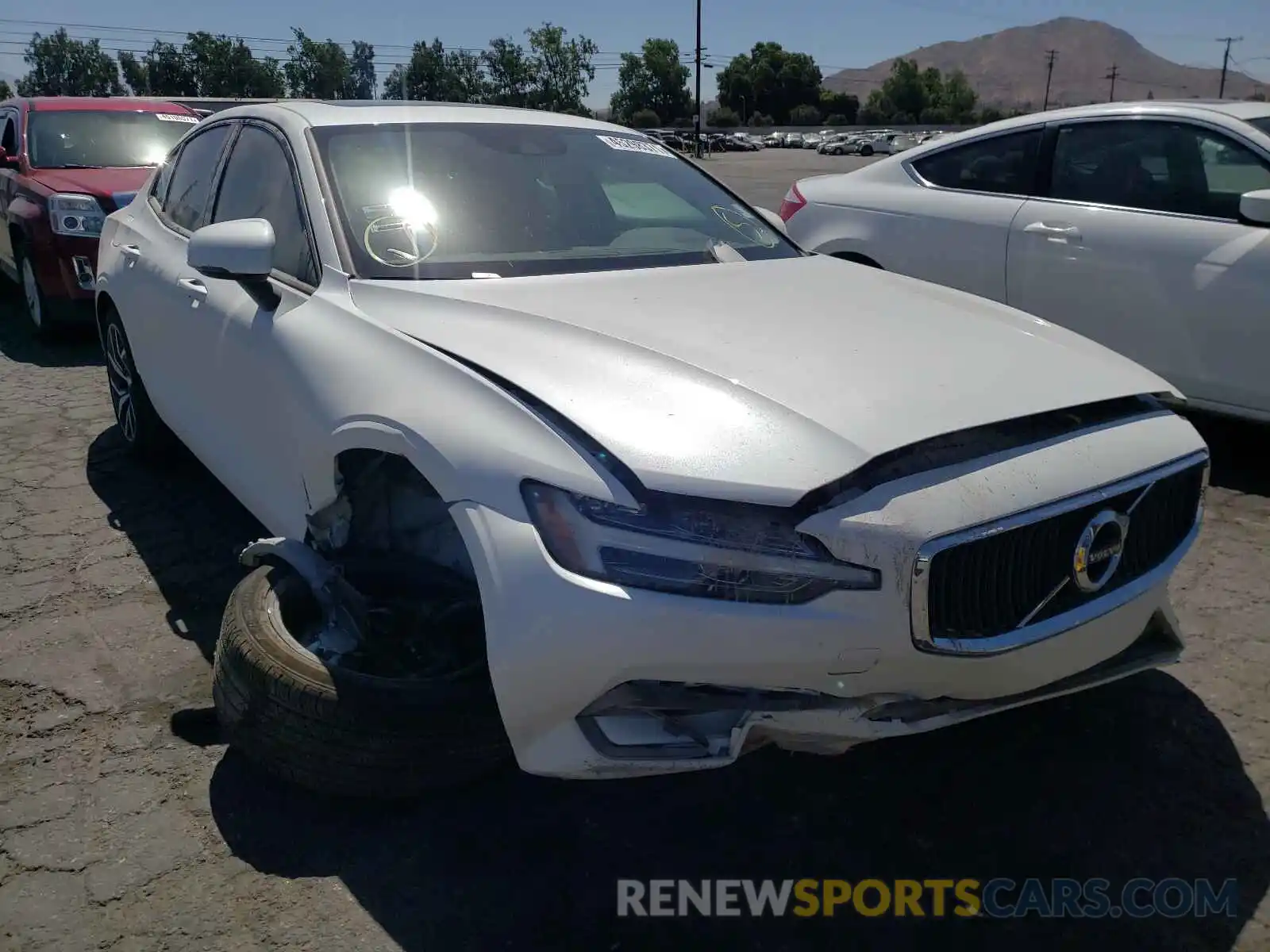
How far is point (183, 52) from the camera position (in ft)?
302

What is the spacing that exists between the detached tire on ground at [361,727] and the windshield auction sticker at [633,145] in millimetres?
2204

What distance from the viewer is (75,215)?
6906 mm

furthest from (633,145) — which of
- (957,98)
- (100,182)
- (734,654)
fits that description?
(957,98)

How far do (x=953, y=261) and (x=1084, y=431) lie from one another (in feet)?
11.0

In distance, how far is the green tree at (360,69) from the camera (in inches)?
3777

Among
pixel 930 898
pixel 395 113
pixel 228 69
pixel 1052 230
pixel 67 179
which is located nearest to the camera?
pixel 930 898

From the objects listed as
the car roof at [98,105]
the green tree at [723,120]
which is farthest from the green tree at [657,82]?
the car roof at [98,105]

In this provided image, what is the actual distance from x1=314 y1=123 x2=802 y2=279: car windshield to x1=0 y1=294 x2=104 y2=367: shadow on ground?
465cm

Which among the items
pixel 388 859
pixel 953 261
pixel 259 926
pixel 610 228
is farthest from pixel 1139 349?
pixel 259 926

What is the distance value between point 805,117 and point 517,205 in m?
117

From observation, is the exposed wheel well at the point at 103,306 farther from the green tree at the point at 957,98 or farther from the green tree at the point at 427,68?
the green tree at the point at 957,98

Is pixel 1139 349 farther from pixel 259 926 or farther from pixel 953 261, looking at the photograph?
pixel 259 926

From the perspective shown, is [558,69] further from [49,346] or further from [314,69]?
[49,346]

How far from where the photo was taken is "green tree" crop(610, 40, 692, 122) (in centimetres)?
10819
